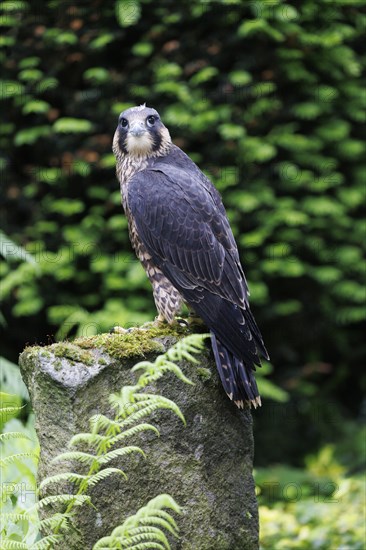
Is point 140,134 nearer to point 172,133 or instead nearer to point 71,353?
point 71,353

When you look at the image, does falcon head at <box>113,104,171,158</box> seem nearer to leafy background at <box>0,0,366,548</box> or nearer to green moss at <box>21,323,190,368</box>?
green moss at <box>21,323,190,368</box>

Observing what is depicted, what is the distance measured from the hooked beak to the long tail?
1.07m

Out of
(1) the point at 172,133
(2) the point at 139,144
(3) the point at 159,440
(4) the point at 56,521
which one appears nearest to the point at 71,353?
(3) the point at 159,440

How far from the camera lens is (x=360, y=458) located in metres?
7.04

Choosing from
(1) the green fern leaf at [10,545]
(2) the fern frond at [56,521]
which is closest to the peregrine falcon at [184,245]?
(2) the fern frond at [56,521]

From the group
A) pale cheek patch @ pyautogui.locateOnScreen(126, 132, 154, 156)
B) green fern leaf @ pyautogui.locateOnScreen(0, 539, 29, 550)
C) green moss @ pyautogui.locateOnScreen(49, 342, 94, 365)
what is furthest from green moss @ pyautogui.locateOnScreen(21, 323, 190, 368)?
pale cheek patch @ pyautogui.locateOnScreen(126, 132, 154, 156)

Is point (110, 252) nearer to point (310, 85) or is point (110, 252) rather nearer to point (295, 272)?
point (295, 272)

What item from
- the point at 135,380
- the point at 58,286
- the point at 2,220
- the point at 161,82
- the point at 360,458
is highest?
the point at 161,82

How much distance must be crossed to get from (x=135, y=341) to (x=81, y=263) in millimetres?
2894

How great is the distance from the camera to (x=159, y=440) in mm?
3605

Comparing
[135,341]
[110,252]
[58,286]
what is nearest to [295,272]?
[110,252]

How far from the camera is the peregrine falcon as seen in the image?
3.89 metres

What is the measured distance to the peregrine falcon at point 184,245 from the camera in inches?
153

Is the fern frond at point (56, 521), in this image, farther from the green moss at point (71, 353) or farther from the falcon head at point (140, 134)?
the falcon head at point (140, 134)
